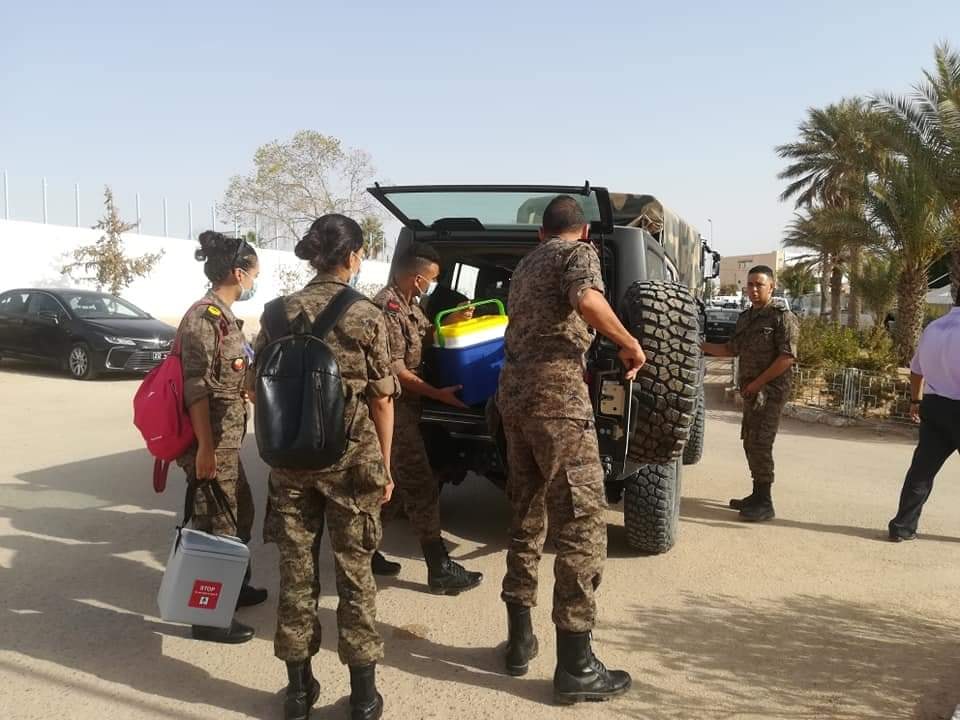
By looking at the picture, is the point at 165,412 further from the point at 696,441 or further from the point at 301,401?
the point at 696,441

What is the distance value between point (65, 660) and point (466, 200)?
2919mm

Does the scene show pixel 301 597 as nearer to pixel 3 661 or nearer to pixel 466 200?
pixel 3 661

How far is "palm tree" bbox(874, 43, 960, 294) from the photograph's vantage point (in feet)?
42.2

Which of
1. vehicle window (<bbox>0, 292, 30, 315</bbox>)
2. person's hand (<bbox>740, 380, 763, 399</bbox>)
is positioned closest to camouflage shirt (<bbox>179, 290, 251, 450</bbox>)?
person's hand (<bbox>740, 380, 763, 399</bbox>)

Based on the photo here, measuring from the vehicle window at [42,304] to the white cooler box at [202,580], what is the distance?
36.6 feet

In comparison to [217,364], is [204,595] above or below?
below

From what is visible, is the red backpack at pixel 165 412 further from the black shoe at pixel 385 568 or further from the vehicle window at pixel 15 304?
the vehicle window at pixel 15 304

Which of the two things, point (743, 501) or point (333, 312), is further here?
point (743, 501)

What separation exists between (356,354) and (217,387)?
98 centimetres

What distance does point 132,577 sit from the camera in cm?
404

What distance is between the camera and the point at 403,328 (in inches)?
152

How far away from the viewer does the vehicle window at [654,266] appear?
4.29m

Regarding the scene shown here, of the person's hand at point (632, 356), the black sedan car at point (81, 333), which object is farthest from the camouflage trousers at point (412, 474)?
the black sedan car at point (81, 333)

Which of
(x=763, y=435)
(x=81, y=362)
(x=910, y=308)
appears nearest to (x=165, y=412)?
(x=763, y=435)
